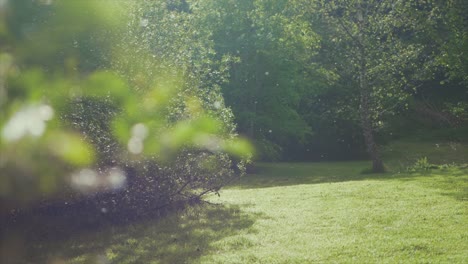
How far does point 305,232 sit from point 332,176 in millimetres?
20381

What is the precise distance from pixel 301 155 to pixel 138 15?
3421 centimetres

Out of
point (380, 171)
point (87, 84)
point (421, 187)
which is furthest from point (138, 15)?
point (380, 171)

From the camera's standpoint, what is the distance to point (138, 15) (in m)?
19.3

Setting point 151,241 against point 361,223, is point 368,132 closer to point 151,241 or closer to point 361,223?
point 361,223

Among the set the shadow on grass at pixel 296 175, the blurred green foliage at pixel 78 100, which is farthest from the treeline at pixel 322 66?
the blurred green foliage at pixel 78 100

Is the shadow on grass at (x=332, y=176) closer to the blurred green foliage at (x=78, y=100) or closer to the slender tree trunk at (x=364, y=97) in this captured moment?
the slender tree trunk at (x=364, y=97)

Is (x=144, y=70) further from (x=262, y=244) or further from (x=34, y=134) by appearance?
(x=262, y=244)

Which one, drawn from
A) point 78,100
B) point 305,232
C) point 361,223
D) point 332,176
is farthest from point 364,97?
point 78,100

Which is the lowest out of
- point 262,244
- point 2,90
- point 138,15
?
point 262,244

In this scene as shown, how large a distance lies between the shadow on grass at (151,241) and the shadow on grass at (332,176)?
32.6ft

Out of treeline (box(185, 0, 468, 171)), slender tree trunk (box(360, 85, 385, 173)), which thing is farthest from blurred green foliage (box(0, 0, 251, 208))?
slender tree trunk (box(360, 85, 385, 173))

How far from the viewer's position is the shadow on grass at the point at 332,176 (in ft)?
74.5

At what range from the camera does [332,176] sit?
34594 mm

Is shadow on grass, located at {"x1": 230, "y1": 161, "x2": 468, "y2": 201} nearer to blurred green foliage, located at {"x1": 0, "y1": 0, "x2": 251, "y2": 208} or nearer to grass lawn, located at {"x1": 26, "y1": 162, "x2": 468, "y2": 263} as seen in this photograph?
grass lawn, located at {"x1": 26, "y1": 162, "x2": 468, "y2": 263}
